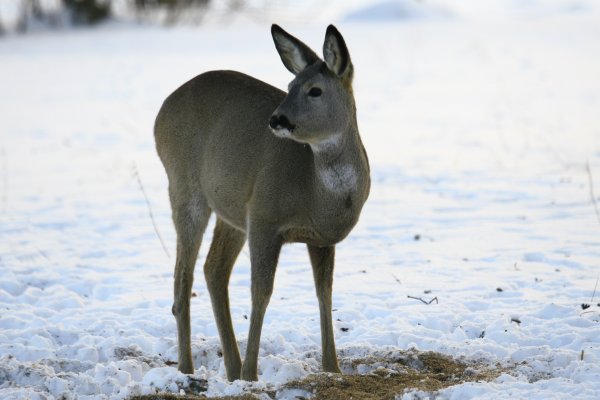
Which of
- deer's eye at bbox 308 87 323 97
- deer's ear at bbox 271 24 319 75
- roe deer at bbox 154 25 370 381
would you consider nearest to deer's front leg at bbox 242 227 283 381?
roe deer at bbox 154 25 370 381

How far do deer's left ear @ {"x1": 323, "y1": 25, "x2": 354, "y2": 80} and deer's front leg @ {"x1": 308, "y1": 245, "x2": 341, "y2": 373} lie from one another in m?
1.12

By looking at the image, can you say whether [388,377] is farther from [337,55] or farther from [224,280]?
[337,55]

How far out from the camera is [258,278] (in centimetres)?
564

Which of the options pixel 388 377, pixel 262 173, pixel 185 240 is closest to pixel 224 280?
A: pixel 185 240

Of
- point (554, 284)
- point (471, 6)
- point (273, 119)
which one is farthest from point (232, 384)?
point (471, 6)

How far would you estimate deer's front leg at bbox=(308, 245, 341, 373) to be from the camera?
5.91 metres

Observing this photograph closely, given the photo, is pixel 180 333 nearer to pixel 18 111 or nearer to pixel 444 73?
pixel 18 111

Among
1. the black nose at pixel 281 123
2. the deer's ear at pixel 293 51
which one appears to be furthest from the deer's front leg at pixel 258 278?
the deer's ear at pixel 293 51

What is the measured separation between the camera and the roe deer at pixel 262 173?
538 cm

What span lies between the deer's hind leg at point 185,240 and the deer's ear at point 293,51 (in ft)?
3.78

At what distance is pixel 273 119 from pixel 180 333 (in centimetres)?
179

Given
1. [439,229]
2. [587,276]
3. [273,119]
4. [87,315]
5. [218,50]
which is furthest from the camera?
[218,50]

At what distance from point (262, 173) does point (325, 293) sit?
0.87 metres

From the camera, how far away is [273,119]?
5188mm
